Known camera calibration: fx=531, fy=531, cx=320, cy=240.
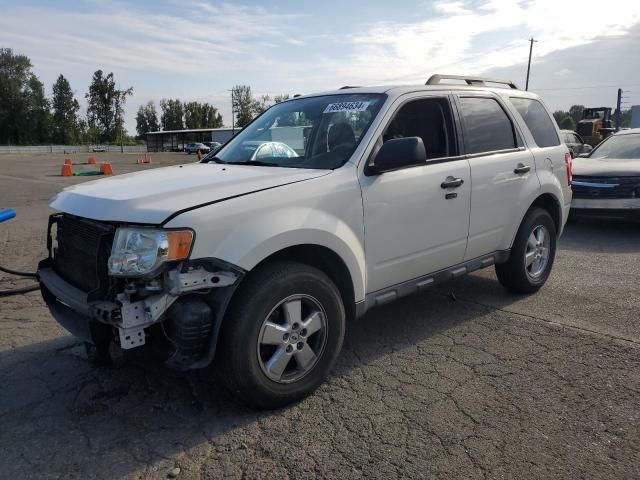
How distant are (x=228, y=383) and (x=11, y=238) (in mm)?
6920

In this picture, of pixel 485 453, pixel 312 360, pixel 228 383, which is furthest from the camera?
pixel 312 360

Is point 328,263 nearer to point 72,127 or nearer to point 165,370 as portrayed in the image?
point 165,370

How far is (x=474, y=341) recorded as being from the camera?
4.22 m

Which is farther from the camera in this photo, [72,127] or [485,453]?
[72,127]

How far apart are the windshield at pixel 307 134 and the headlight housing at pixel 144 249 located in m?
1.27

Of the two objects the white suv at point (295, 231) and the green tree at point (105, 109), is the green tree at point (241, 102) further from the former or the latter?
the white suv at point (295, 231)

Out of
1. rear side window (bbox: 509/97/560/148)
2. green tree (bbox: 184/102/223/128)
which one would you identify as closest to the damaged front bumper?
rear side window (bbox: 509/97/560/148)

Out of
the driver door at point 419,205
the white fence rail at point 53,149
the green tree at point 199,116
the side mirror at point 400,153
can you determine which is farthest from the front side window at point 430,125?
the green tree at point 199,116

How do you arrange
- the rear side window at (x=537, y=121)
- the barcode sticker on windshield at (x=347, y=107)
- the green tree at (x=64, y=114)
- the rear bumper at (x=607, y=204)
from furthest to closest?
the green tree at (x=64, y=114)
the rear bumper at (x=607, y=204)
the rear side window at (x=537, y=121)
the barcode sticker on windshield at (x=347, y=107)

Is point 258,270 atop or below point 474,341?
atop

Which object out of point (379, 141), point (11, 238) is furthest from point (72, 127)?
point (379, 141)

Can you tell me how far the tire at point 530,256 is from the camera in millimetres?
5008

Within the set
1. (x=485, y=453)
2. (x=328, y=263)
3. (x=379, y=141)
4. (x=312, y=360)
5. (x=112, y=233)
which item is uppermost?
(x=379, y=141)

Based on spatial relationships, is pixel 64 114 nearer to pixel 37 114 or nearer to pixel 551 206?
pixel 37 114
